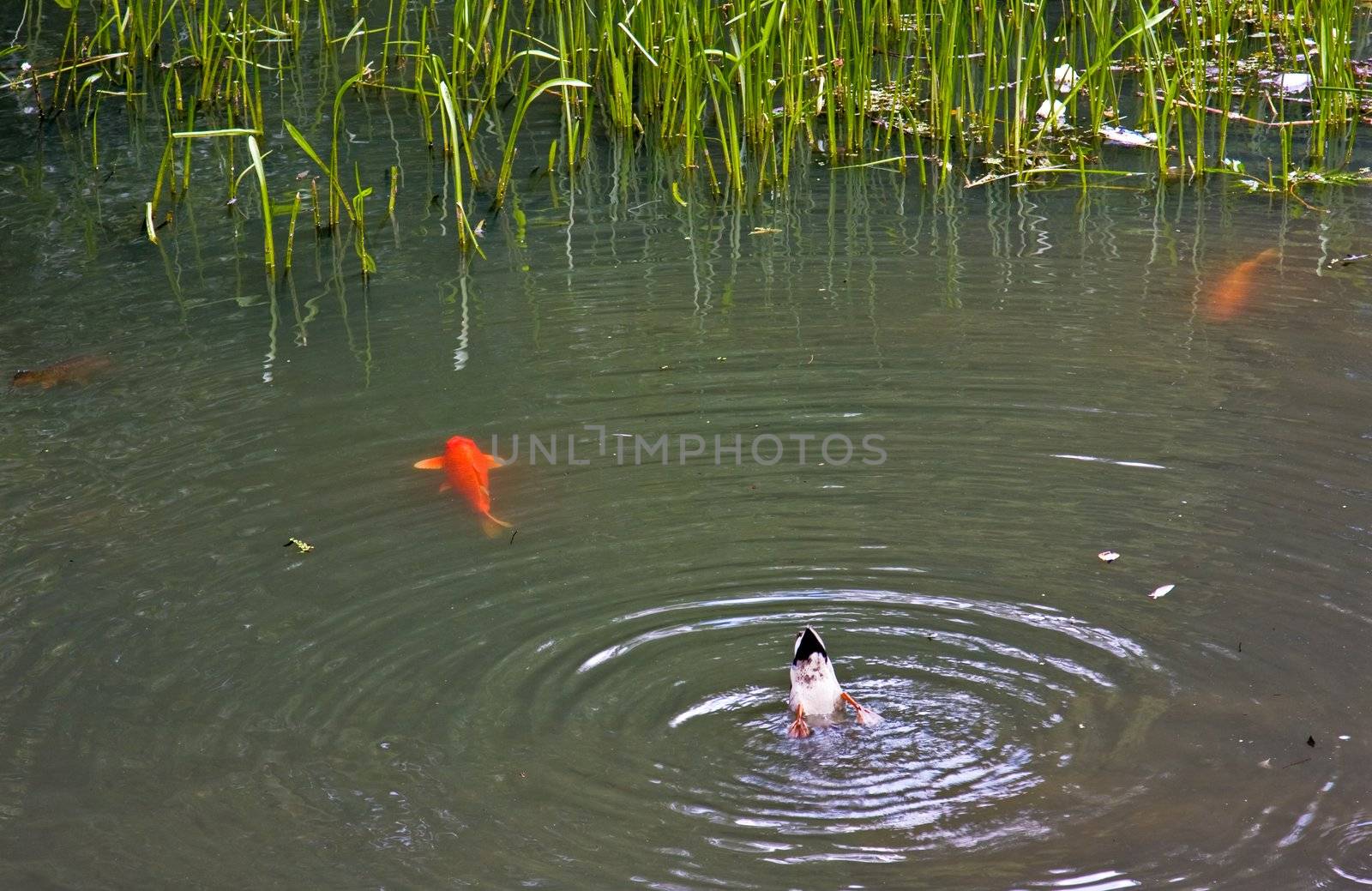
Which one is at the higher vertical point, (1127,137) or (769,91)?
(769,91)

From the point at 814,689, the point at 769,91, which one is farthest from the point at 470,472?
the point at 769,91

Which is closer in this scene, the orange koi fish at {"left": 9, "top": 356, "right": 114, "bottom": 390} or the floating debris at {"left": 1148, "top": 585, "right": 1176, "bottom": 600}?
the floating debris at {"left": 1148, "top": 585, "right": 1176, "bottom": 600}

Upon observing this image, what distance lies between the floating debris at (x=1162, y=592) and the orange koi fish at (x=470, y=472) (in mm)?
1411

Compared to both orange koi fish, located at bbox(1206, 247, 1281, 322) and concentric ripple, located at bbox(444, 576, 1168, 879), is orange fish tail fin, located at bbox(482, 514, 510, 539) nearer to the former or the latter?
concentric ripple, located at bbox(444, 576, 1168, 879)

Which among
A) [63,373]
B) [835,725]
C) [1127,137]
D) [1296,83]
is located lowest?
[835,725]

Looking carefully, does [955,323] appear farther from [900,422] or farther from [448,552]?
[448,552]

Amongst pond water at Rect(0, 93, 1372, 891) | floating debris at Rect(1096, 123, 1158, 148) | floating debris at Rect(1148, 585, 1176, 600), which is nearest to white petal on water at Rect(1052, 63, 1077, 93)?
floating debris at Rect(1096, 123, 1158, 148)

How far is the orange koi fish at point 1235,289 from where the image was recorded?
13.0 feet

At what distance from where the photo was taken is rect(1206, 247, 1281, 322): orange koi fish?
3957 mm

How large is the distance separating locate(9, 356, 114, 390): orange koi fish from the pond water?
0.22 ft

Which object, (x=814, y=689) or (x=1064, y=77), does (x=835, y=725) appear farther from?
(x=1064, y=77)

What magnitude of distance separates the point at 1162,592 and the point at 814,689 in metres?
0.87

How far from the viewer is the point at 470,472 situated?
3168 mm

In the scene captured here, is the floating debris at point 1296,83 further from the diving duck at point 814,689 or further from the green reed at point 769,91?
the diving duck at point 814,689
